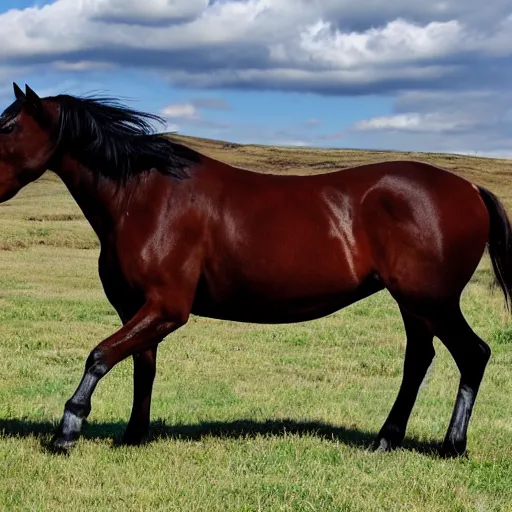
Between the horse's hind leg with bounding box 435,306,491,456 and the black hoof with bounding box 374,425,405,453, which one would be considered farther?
the black hoof with bounding box 374,425,405,453

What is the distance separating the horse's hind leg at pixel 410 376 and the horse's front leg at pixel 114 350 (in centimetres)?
188

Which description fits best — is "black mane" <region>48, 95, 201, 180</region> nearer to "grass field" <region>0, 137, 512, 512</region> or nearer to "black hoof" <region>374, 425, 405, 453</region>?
"grass field" <region>0, 137, 512, 512</region>

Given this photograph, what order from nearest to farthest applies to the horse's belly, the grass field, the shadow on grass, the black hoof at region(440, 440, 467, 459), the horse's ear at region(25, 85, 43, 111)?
1. the grass field
2. the horse's ear at region(25, 85, 43, 111)
3. the horse's belly
4. the black hoof at region(440, 440, 467, 459)
5. the shadow on grass

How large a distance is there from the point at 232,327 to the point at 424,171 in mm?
7250

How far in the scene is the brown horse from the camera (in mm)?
5516

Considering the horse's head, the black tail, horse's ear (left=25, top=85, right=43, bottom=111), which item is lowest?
the black tail

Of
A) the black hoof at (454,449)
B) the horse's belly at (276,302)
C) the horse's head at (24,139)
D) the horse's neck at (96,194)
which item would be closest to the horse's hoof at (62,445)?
the horse's belly at (276,302)

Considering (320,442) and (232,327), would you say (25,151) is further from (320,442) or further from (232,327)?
(232,327)

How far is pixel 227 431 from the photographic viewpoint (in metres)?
6.48

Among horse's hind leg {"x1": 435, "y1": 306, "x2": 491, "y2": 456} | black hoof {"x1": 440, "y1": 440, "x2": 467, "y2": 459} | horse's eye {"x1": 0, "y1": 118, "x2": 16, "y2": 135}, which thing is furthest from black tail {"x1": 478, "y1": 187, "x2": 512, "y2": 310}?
horse's eye {"x1": 0, "y1": 118, "x2": 16, "y2": 135}

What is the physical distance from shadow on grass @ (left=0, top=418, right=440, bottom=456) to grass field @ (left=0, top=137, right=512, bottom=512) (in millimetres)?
18

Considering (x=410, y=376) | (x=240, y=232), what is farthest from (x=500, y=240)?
(x=240, y=232)

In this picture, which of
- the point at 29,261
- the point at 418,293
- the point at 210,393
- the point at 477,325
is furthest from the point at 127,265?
the point at 29,261

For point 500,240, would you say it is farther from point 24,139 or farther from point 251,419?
point 24,139
